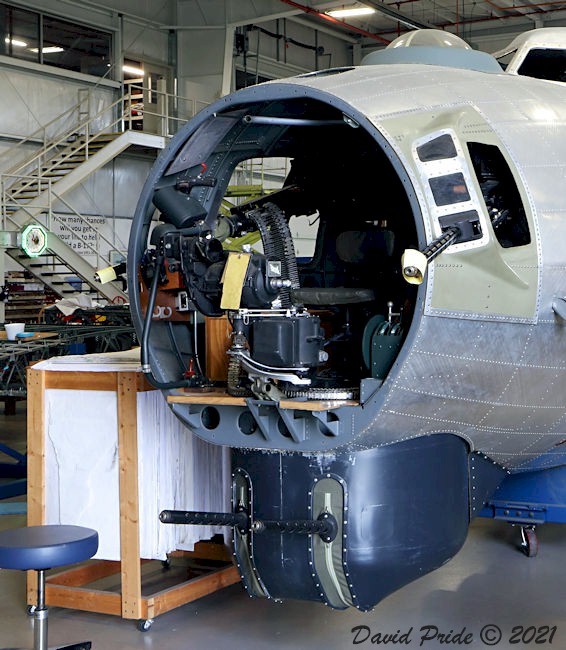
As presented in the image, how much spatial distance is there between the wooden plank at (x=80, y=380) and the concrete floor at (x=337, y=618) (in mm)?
1332

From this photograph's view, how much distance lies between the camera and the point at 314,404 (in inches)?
177

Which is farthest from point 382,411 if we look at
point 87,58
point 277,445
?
point 87,58

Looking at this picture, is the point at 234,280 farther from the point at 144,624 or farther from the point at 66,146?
the point at 66,146

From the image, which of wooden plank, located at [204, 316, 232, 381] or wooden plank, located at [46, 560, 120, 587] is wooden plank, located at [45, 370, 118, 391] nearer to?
wooden plank, located at [204, 316, 232, 381]

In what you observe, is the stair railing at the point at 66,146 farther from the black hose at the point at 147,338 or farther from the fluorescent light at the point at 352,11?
the black hose at the point at 147,338

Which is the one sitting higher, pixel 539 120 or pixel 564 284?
pixel 539 120

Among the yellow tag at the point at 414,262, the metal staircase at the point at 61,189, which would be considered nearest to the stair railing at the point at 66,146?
the metal staircase at the point at 61,189

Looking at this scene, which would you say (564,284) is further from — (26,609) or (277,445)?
(26,609)

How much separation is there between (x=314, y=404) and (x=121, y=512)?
183 centimetres

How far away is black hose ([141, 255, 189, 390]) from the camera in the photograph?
5.12m

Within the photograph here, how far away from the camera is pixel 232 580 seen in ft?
20.6

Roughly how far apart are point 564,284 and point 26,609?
3677 millimetres

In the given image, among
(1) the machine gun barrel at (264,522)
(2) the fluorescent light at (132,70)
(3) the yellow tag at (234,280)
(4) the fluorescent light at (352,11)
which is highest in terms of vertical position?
(4) the fluorescent light at (352,11)

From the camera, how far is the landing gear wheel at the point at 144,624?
18.3ft
